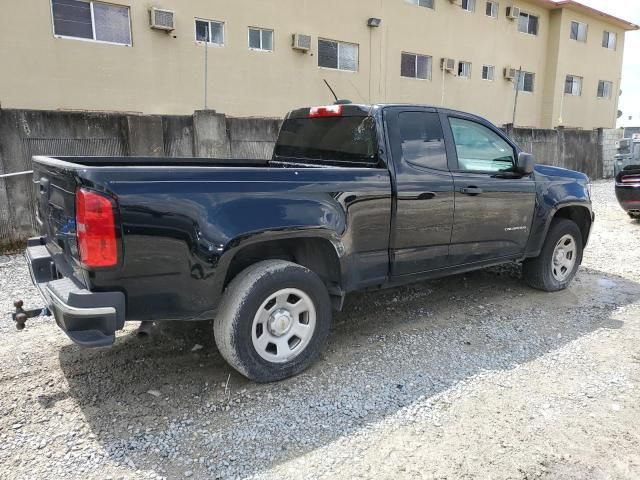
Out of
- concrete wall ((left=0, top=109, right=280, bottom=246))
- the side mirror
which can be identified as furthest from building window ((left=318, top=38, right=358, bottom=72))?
the side mirror

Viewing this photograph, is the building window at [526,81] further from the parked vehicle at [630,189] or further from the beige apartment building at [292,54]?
the parked vehicle at [630,189]

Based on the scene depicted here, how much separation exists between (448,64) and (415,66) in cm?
160

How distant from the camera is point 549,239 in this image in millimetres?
5238

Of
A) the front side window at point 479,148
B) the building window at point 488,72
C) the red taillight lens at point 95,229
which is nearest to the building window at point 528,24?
the building window at point 488,72

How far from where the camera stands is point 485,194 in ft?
14.4

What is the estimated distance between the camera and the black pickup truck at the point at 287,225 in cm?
269

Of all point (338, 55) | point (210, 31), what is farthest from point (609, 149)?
point (210, 31)

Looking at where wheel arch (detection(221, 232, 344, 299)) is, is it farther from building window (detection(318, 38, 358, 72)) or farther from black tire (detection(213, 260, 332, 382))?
building window (detection(318, 38, 358, 72))

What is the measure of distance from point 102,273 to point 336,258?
1576mm

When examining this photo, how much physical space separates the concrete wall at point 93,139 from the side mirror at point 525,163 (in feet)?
17.8

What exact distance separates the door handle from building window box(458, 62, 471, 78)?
54.8ft

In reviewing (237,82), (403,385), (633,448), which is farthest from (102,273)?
(237,82)

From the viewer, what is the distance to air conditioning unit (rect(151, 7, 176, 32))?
11.9m

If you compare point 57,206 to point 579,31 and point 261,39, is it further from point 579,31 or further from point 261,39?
point 579,31
